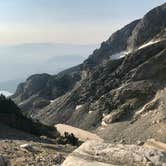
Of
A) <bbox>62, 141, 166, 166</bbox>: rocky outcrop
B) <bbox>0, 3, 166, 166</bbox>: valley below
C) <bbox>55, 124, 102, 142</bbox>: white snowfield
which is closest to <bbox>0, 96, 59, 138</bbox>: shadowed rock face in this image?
<bbox>0, 3, 166, 166</bbox>: valley below

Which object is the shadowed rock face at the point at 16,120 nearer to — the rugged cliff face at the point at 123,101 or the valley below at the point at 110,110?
the valley below at the point at 110,110

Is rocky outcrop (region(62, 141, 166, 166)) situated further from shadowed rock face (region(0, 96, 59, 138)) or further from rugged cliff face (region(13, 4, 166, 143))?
rugged cliff face (region(13, 4, 166, 143))

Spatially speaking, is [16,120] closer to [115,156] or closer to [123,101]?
[123,101]

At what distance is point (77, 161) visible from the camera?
13688mm

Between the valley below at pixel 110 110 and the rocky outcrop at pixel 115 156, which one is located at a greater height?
the rocky outcrop at pixel 115 156

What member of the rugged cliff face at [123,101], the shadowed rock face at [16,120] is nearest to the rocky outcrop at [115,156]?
the shadowed rock face at [16,120]

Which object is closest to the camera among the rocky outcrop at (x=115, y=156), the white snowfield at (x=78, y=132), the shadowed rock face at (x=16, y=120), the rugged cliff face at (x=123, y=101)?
the rocky outcrop at (x=115, y=156)

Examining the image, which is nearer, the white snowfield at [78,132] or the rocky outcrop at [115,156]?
the rocky outcrop at [115,156]

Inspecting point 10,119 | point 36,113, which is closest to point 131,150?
point 10,119

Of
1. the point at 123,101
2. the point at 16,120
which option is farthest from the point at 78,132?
the point at 16,120

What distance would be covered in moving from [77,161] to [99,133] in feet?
339

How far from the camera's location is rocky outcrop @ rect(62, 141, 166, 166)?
13.6 meters

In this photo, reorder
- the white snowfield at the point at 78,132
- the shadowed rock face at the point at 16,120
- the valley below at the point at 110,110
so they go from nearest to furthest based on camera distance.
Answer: the shadowed rock face at the point at 16,120
the valley below at the point at 110,110
the white snowfield at the point at 78,132

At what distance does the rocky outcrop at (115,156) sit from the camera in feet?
44.7
